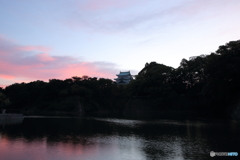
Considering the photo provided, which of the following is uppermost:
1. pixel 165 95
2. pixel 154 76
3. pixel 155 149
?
pixel 154 76

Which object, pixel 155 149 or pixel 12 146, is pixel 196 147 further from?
pixel 12 146

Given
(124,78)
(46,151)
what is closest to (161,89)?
(46,151)

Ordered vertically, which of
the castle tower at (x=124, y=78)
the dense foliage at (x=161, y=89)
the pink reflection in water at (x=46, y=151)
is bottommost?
the pink reflection in water at (x=46, y=151)

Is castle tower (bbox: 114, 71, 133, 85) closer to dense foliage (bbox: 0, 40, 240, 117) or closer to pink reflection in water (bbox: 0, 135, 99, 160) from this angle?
dense foliage (bbox: 0, 40, 240, 117)

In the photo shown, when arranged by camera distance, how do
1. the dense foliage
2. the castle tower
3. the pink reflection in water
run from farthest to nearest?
the castle tower → the dense foliage → the pink reflection in water

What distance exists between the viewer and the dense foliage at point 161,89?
1733 inches

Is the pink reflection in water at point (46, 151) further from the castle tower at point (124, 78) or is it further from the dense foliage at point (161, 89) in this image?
the castle tower at point (124, 78)

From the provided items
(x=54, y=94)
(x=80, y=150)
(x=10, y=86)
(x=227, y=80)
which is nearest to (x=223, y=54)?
(x=227, y=80)

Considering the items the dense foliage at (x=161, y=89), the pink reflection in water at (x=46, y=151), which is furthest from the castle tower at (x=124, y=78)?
the pink reflection in water at (x=46, y=151)

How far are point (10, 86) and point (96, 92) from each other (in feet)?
101

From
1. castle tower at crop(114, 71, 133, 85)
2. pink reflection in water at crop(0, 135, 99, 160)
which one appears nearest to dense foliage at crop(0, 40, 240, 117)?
castle tower at crop(114, 71, 133, 85)

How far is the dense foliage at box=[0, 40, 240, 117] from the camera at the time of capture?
144ft

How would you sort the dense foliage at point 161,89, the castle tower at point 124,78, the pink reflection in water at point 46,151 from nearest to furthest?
the pink reflection in water at point 46,151, the dense foliage at point 161,89, the castle tower at point 124,78

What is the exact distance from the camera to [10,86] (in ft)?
259
